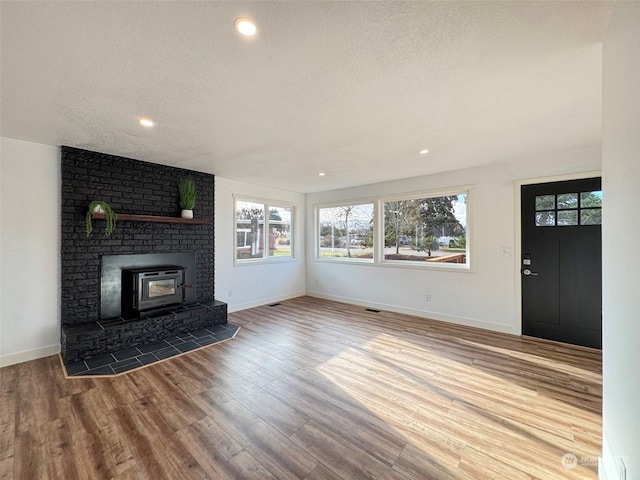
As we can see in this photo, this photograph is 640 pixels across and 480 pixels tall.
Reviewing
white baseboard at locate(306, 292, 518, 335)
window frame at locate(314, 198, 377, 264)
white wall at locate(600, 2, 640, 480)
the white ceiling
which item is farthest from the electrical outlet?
white wall at locate(600, 2, 640, 480)

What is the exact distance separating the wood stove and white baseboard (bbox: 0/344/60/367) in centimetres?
74

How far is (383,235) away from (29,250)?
5.12 meters

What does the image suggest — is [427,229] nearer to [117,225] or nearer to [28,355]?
[117,225]

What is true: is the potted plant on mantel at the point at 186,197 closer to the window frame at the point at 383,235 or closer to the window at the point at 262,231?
the window at the point at 262,231

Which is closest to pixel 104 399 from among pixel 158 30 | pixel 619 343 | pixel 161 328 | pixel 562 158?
pixel 161 328

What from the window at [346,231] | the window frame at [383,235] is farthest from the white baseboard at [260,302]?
the window at [346,231]

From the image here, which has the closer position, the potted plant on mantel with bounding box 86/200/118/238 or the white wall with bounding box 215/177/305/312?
the potted plant on mantel with bounding box 86/200/118/238

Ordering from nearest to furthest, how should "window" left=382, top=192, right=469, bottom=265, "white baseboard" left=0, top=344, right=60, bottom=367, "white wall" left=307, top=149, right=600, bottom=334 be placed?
1. "white baseboard" left=0, top=344, right=60, bottom=367
2. "white wall" left=307, top=149, right=600, bottom=334
3. "window" left=382, top=192, right=469, bottom=265

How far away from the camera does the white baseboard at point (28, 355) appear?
2.87 metres

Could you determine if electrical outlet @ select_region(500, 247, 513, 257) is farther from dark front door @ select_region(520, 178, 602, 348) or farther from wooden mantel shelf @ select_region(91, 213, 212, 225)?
wooden mantel shelf @ select_region(91, 213, 212, 225)

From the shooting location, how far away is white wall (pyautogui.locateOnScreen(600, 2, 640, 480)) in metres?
1.08

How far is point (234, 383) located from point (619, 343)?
2722 millimetres

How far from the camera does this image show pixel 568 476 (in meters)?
1.54

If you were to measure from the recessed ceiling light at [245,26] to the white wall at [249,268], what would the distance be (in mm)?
3597
